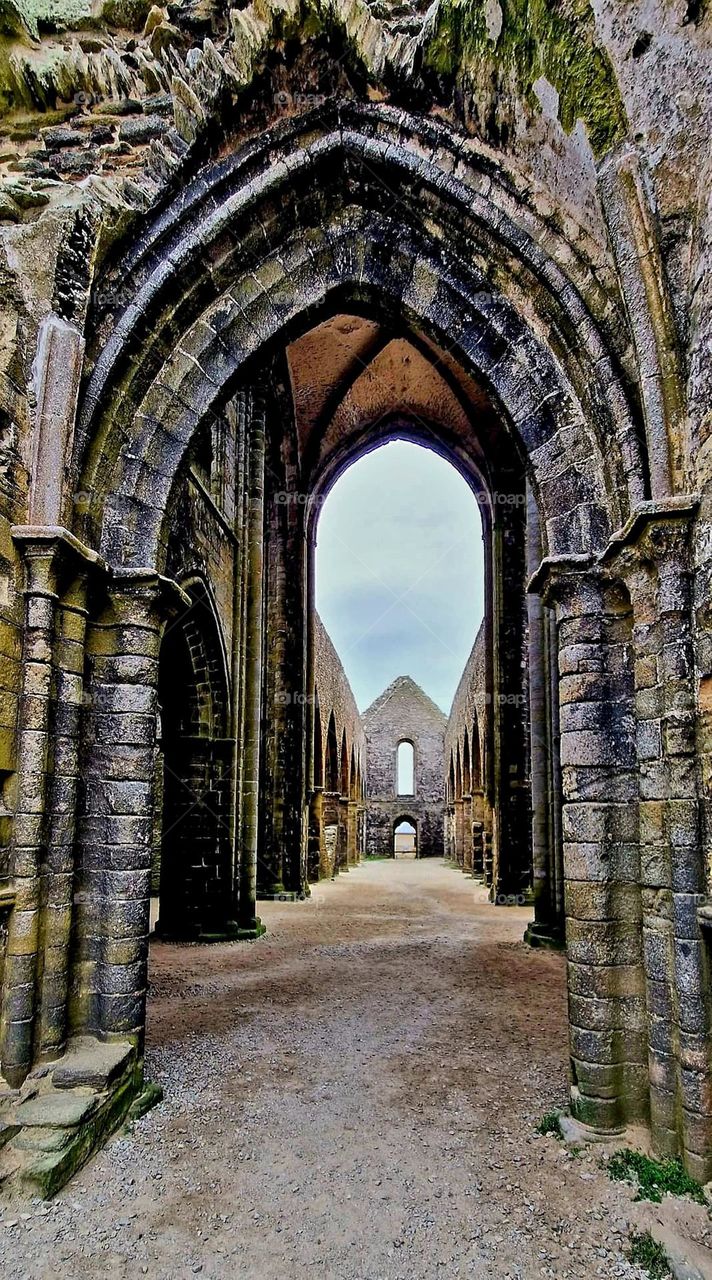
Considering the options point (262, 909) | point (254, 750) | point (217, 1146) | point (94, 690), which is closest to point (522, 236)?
point (94, 690)

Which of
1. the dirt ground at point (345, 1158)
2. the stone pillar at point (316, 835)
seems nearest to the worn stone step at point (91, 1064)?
the dirt ground at point (345, 1158)

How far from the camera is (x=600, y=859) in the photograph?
3.43 m

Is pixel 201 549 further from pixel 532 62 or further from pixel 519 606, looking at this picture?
pixel 519 606

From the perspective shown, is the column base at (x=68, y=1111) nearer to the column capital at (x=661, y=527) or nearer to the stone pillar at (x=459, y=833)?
the column capital at (x=661, y=527)

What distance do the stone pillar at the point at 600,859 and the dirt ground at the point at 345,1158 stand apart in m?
0.33

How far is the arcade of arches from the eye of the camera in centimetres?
318

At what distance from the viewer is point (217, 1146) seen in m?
3.30

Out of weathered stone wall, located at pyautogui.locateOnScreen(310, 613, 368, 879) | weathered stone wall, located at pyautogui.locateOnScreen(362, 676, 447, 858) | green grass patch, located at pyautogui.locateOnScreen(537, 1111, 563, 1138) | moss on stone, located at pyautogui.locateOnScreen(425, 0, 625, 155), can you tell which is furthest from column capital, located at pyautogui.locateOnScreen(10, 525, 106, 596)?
weathered stone wall, located at pyautogui.locateOnScreen(362, 676, 447, 858)

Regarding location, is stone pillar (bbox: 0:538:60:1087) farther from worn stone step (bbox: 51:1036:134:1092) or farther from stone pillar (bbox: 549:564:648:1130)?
stone pillar (bbox: 549:564:648:1130)

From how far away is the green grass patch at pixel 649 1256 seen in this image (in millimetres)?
2438

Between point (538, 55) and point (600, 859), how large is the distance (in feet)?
12.9

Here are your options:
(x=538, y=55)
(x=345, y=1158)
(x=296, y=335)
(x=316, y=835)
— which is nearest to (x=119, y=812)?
(x=345, y=1158)

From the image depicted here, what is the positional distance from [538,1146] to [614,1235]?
0.67 metres

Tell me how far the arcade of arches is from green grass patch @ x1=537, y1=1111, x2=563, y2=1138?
126 millimetres
